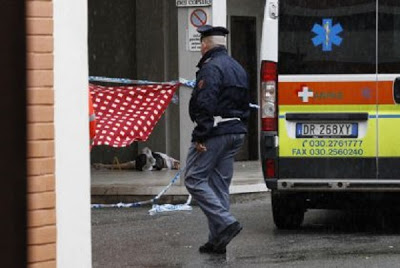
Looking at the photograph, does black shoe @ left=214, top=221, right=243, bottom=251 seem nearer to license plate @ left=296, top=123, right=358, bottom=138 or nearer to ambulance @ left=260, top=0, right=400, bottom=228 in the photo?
ambulance @ left=260, top=0, right=400, bottom=228

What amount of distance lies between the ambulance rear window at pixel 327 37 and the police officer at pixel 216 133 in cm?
81

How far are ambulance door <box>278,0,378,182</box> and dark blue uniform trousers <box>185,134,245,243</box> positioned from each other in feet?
2.61

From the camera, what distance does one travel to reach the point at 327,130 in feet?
25.6

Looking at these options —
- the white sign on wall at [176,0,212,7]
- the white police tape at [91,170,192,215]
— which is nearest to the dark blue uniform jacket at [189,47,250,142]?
the white police tape at [91,170,192,215]

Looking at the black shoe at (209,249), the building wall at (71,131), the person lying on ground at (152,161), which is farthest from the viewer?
the person lying on ground at (152,161)

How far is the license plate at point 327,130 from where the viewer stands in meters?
7.74

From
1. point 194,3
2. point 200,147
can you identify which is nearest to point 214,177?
point 200,147

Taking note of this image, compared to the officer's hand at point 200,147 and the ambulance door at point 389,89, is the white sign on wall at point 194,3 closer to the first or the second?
the ambulance door at point 389,89

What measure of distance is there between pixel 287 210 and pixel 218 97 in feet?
5.84

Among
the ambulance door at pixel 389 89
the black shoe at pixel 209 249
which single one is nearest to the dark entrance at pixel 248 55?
the ambulance door at pixel 389 89

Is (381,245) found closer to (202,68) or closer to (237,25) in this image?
(202,68)

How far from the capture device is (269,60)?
7785mm

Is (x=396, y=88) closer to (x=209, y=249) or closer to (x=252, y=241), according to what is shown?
(x=252, y=241)
